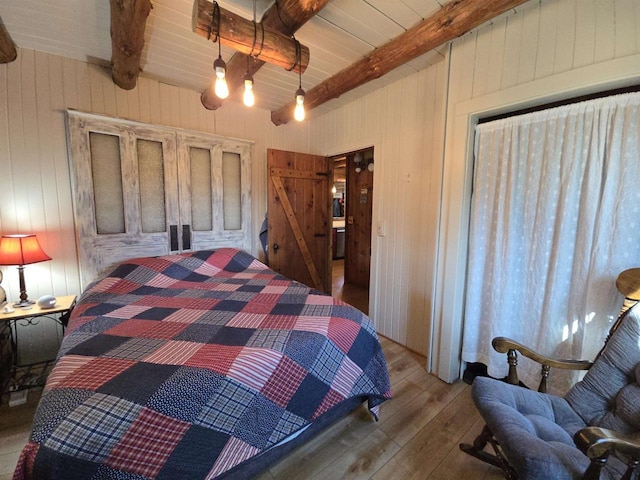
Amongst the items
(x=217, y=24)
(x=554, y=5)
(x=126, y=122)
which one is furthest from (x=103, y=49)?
(x=554, y=5)

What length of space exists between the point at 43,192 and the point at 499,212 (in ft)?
11.9

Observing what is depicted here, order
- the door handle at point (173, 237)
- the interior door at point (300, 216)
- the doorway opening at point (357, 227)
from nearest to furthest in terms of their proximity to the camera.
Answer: the door handle at point (173, 237)
the interior door at point (300, 216)
the doorway opening at point (357, 227)

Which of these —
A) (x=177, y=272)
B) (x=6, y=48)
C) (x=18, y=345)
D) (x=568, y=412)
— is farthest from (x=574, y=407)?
(x=6, y=48)

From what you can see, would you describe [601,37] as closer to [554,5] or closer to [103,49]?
[554,5]

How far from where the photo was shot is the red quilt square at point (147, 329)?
133cm

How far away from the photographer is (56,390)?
94cm

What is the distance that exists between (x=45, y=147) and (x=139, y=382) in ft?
7.69

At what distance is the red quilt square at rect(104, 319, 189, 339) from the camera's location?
1.33 metres

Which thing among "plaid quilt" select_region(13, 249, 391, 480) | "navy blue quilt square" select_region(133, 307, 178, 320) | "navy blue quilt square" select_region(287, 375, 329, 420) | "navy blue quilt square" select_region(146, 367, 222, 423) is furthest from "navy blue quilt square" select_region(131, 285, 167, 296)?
"navy blue quilt square" select_region(287, 375, 329, 420)

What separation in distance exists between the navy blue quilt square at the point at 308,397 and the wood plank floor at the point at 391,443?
37cm

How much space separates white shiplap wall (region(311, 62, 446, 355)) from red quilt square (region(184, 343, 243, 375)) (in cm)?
172

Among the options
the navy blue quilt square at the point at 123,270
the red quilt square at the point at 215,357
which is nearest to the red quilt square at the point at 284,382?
the red quilt square at the point at 215,357

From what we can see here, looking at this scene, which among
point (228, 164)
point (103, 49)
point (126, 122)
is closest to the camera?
point (103, 49)

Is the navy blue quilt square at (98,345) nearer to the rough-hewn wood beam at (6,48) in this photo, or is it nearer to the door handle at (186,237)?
the door handle at (186,237)
